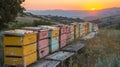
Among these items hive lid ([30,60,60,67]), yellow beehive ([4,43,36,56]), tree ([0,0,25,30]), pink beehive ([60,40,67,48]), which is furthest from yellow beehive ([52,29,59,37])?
yellow beehive ([4,43,36,56])

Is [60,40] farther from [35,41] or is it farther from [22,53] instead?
[22,53]

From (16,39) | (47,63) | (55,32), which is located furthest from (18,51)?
(55,32)

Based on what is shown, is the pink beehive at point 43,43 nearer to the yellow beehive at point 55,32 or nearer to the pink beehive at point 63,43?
the yellow beehive at point 55,32

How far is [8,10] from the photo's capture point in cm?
1688

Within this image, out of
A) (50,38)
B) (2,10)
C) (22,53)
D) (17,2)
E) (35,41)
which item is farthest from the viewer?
(17,2)

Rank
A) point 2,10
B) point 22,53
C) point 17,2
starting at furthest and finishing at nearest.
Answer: point 17,2 < point 2,10 < point 22,53

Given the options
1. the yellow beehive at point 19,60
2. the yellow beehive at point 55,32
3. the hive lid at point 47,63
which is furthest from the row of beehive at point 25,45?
the yellow beehive at point 55,32

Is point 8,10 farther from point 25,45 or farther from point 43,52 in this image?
point 25,45

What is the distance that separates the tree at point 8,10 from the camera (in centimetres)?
1655

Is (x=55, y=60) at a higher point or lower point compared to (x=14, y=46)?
lower

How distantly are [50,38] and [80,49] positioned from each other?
4034mm

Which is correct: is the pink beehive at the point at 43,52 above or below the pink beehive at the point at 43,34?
below

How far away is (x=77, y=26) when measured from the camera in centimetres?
2503

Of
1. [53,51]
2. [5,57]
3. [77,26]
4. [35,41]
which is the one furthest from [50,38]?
[77,26]
